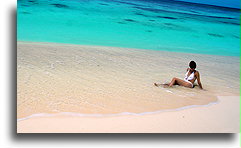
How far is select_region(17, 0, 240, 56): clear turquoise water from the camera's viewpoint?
2.86 metres

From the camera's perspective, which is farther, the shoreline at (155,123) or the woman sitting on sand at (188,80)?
the woman sitting on sand at (188,80)

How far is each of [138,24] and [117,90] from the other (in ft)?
2.93

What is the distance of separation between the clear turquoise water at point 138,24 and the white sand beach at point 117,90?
94 mm

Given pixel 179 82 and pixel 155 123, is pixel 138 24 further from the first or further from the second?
pixel 155 123

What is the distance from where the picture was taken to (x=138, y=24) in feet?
10.4

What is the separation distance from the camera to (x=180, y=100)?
262 cm

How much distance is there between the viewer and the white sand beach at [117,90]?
229 cm

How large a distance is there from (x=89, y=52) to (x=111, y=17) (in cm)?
41

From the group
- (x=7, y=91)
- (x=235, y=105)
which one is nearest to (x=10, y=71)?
(x=7, y=91)

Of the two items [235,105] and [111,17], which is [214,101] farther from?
[111,17]

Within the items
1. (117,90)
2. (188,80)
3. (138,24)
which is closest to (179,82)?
(188,80)

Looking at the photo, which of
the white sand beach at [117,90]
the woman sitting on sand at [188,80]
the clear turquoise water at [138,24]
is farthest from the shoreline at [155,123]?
the clear turquoise water at [138,24]

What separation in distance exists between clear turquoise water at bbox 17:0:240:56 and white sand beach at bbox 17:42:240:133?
3.7 inches

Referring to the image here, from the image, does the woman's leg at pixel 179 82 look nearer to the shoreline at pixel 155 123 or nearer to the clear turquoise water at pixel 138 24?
the shoreline at pixel 155 123
